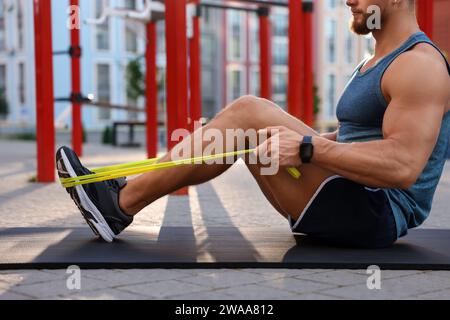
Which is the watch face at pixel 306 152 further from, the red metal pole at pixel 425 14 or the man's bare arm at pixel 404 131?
the red metal pole at pixel 425 14

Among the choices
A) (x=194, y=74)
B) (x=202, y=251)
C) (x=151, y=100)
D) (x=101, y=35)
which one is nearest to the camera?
(x=202, y=251)

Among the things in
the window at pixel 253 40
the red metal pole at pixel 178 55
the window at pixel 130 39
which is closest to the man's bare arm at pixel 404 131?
the red metal pole at pixel 178 55

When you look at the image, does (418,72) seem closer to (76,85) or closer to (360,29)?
Result: (360,29)

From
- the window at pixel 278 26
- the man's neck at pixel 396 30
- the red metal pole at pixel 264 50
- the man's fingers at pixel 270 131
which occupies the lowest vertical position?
the man's fingers at pixel 270 131

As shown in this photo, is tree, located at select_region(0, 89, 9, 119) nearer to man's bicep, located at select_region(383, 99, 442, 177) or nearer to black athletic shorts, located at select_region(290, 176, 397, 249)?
black athletic shorts, located at select_region(290, 176, 397, 249)

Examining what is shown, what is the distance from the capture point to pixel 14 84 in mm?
28906

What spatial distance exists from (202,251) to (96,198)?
0.40 metres

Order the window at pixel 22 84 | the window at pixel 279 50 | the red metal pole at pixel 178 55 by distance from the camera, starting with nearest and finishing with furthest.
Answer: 1. the red metal pole at pixel 178 55
2. the window at pixel 22 84
3. the window at pixel 279 50

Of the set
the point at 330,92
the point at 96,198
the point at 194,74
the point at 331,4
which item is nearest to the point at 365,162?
the point at 96,198

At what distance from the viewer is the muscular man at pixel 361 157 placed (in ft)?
7.04

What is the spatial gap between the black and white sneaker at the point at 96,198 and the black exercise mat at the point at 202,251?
74 mm

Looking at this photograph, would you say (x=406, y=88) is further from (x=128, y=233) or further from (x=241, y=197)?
(x=241, y=197)

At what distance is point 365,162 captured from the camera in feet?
7.14
